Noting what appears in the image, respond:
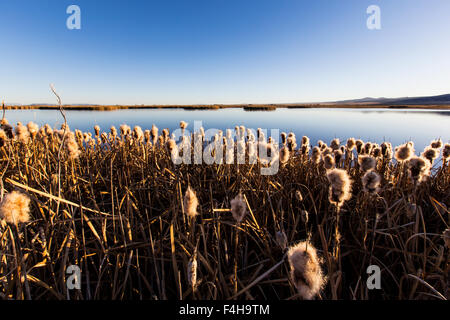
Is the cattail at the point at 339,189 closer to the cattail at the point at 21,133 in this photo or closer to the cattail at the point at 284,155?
the cattail at the point at 284,155

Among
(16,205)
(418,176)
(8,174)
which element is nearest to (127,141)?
(8,174)

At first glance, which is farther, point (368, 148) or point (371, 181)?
point (368, 148)

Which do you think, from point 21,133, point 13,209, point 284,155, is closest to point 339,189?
point 284,155

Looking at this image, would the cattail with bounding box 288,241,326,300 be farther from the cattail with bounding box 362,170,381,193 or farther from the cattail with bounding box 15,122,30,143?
the cattail with bounding box 15,122,30,143

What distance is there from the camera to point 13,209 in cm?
118

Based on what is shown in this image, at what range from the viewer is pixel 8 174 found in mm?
3023

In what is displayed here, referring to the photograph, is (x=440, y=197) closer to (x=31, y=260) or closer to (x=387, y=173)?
(x=387, y=173)

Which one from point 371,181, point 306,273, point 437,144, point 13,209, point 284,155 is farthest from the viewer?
point 437,144

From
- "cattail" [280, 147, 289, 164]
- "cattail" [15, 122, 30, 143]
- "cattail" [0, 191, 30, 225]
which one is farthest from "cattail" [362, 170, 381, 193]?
"cattail" [15, 122, 30, 143]

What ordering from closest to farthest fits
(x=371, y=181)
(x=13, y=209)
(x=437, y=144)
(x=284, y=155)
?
(x=13, y=209), (x=371, y=181), (x=284, y=155), (x=437, y=144)

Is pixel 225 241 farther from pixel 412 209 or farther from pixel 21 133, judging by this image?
pixel 21 133

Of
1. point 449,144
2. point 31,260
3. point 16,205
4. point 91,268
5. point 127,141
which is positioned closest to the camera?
point 16,205

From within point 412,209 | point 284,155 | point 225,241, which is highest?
point 284,155
